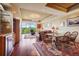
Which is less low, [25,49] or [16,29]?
[16,29]

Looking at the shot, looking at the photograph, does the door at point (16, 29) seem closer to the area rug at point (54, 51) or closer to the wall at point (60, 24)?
the area rug at point (54, 51)

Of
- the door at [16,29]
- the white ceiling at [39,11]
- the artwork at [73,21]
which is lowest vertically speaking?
the door at [16,29]

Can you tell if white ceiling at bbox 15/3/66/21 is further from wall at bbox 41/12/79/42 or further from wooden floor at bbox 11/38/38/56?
wooden floor at bbox 11/38/38/56

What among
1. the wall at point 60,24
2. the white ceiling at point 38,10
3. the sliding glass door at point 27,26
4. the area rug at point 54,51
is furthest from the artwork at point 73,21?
the sliding glass door at point 27,26

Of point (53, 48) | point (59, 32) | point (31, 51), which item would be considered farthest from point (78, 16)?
point (31, 51)

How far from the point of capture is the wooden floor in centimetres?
280

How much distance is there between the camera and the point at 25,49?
284 centimetres

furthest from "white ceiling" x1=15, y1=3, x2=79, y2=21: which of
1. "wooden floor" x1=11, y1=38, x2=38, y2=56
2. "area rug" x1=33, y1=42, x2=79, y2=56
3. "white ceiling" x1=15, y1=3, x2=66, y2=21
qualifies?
"area rug" x1=33, y1=42, x2=79, y2=56

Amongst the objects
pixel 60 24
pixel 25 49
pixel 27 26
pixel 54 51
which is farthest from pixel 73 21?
pixel 25 49

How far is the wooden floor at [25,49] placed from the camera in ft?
9.20

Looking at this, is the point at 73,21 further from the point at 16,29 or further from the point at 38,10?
the point at 16,29

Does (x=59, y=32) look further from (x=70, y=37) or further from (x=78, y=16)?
(x=78, y=16)

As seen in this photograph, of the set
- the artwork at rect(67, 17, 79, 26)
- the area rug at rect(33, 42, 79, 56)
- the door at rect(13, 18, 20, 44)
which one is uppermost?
the artwork at rect(67, 17, 79, 26)

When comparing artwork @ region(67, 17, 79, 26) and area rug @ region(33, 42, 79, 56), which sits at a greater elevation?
artwork @ region(67, 17, 79, 26)
